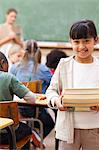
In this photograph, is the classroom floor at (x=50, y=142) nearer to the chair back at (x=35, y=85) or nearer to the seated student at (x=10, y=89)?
the chair back at (x=35, y=85)

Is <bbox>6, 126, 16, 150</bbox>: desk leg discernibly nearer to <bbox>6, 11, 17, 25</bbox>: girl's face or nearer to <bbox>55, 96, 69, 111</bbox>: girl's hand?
<bbox>55, 96, 69, 111</bbox>: girl's hand

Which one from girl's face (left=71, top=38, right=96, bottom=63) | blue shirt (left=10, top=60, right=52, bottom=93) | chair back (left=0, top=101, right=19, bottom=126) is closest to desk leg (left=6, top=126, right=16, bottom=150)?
chair back (left=0, top=101, right=19, bottom=126)

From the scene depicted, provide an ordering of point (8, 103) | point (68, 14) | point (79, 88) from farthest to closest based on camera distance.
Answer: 1. point (68, 14)
2. point (8, 103)
3. point (79, 88)

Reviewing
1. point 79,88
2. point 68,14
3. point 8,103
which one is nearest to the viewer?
point 79,88

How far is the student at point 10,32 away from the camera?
6250 mm

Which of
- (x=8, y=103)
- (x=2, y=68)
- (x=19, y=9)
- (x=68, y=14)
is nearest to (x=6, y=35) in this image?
(x=19, y=9)

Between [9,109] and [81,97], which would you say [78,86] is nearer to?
[81,97]

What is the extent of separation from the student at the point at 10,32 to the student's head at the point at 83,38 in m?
3.79

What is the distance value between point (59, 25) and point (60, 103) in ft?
13.7

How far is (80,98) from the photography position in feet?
7.58

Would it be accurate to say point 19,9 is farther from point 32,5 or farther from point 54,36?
point 54,36

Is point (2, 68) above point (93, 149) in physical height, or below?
above

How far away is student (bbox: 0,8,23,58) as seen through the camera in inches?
246

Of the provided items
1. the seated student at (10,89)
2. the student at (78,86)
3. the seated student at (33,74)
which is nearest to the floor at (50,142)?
the seated student at (33,74)
